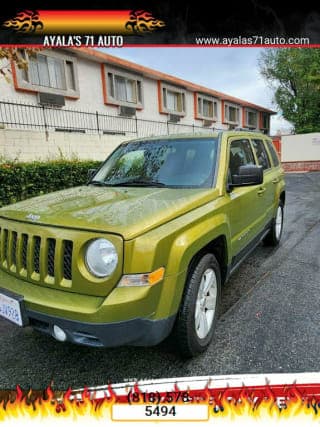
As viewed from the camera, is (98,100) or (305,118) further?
(305,118)

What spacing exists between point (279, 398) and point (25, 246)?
2029mm

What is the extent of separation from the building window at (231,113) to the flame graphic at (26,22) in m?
20.4

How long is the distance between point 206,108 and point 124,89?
8.70 m

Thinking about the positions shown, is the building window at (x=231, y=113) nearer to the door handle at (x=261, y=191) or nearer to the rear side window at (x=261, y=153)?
the rear side window at (x=261, y=153)

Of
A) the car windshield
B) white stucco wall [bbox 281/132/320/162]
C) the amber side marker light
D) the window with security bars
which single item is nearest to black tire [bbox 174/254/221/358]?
the amber side marker light

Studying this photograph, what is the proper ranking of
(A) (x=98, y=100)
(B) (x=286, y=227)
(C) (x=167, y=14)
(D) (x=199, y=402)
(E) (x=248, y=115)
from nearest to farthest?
1. (D) (x=199, y=402)
2. (C) (x=167, y=14)
3. (B) (x=286, y=227)
4. (A) (x=98, y=100)
5. (E) (x=248, y=115)

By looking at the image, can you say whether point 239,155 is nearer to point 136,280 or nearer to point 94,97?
point 136,280

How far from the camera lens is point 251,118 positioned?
28297mm

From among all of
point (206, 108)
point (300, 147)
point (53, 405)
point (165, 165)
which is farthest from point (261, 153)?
point (206, 108)

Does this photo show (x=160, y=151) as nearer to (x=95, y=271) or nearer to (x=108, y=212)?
(x=108, y=212)

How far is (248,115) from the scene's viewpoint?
2755cm

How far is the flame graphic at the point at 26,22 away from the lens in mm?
4984

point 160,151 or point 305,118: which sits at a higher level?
point 305,118

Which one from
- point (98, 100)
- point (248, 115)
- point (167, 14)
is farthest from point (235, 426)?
point (248, 115)
